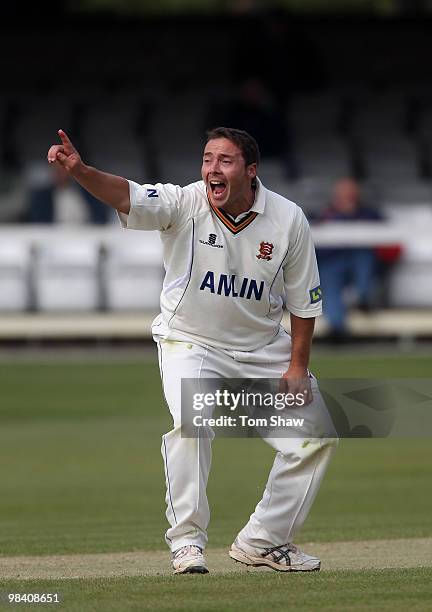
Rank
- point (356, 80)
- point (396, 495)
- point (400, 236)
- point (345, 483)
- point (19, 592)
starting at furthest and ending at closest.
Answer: point (356, 80)
point (400, 236)
point (345, 483)
point (396, 495)
point (19, 592)

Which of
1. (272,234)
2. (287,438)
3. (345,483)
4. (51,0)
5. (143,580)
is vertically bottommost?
(345,483)

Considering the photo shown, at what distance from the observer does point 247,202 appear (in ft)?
23.8

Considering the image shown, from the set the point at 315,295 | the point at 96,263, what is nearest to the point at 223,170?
the point at 315,295

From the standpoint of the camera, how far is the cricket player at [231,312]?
7113 millimetres

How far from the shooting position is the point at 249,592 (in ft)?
21.0

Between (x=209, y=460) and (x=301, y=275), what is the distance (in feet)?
3.33

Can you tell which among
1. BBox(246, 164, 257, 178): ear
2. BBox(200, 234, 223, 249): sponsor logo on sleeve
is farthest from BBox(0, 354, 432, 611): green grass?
BBox(246, 164, 257, 178): ear

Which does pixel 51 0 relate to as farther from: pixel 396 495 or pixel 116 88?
pixel 396 495

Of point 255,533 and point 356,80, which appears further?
point 356,80

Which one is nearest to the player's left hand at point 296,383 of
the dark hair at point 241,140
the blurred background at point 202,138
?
the dark hair at point 241,140

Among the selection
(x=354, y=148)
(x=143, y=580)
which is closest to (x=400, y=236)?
(x=354, y=148)

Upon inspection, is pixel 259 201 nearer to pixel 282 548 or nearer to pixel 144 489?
pixel 282 548

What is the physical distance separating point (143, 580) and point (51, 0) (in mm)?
23133

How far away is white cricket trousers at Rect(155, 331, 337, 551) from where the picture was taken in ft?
23.4
